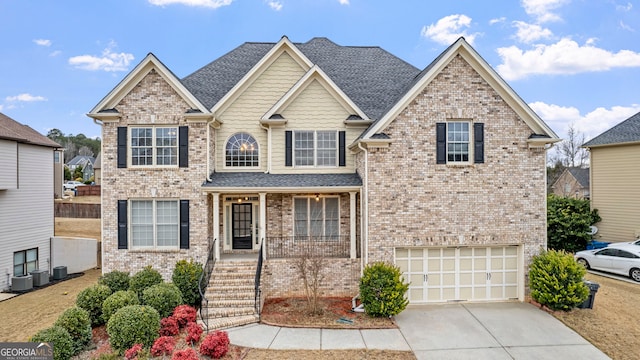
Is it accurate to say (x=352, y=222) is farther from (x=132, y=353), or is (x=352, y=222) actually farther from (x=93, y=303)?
(x=93, y=303)

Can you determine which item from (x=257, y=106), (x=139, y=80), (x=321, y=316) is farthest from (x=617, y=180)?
(x=139, y=80)

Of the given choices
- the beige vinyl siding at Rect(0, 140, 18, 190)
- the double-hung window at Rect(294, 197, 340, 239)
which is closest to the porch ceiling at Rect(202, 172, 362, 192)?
the double-hung window at Rect(294, 197, 340, 239)

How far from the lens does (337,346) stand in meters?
8.38

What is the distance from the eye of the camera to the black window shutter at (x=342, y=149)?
13.4 meters

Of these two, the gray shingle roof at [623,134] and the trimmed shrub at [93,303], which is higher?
the gray shingle roof at [623,134]

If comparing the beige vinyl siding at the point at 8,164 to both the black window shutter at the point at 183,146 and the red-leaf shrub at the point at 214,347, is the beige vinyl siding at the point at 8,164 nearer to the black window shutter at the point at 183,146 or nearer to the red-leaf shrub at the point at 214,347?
the black window shutter at the point at 183,146

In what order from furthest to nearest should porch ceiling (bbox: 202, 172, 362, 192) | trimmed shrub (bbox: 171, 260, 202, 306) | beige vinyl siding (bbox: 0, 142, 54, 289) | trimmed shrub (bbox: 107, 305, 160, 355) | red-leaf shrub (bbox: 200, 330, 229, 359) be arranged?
beige vinyl siding (bbox: 0, 142, 54, 289) → porch ceiling (bbox: 202, 172, 362, 192) → trimmed shrub (bbox: 171, 260, 202, 306) → trimmed shrub (bbox: 107, 305, 160, 355) → red-leaf shrub (bbox: 200, 330, 229, 359)

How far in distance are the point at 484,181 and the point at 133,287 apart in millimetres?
12589

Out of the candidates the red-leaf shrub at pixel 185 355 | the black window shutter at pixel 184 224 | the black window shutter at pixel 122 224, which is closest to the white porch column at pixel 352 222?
the black window shutter at pixel 184 224

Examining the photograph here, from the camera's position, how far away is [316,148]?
1348cm

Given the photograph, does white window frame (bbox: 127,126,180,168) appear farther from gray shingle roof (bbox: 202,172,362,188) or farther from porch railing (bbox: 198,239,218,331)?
porch railing (bbox: 198,239,218,331)

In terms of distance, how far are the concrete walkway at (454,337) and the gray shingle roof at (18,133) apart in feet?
49.3

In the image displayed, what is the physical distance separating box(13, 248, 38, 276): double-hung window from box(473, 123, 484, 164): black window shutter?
70.2ft

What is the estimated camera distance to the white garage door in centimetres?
1153
